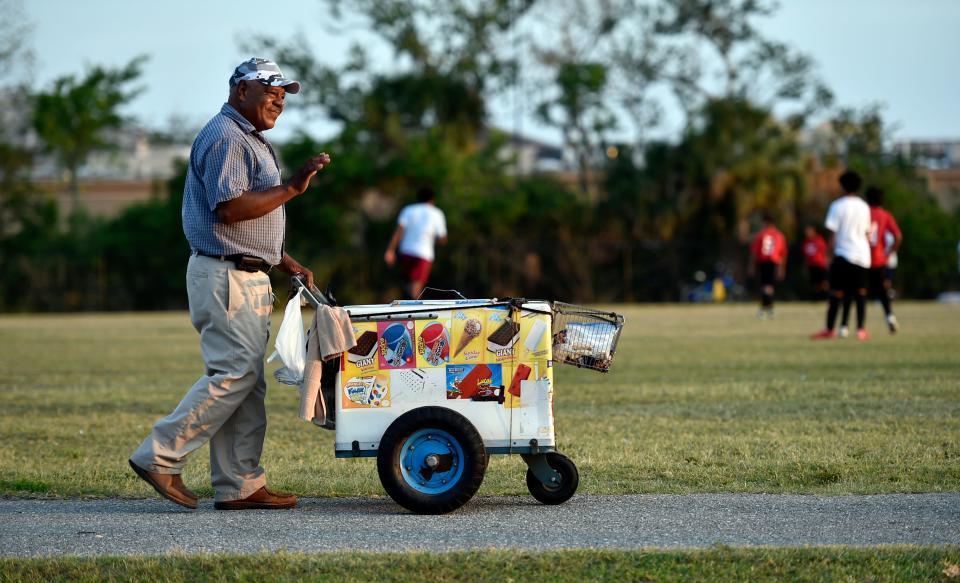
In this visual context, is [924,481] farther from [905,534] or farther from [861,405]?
[861,405]

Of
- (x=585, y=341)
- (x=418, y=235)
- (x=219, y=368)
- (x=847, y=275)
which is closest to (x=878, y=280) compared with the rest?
(x=847, y=275)

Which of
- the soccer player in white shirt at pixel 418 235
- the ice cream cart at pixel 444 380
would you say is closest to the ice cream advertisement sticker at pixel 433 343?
the ice cream cart at pixel 444 380

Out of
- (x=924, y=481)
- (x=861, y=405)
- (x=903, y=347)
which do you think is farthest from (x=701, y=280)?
(x=924, y=481)

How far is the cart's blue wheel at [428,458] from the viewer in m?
6.27

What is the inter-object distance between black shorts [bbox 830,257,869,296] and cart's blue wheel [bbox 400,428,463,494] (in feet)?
40.8

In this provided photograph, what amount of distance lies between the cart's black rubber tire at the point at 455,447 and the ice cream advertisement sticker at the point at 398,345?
0.78ft

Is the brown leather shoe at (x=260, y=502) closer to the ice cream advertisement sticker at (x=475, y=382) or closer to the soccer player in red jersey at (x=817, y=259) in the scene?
the ice cream advertisement sticker at (x=475, y=382)

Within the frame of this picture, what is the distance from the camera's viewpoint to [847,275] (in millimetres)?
17719

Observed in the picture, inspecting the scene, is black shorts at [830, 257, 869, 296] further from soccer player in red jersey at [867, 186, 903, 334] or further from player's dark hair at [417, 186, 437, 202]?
player's dark hair at [417, 186, 437, 202]

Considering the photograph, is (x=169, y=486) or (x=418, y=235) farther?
(x=418, y=235)

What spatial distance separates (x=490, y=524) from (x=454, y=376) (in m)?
0.73

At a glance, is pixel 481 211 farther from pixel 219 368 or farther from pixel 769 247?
pixel 219 368

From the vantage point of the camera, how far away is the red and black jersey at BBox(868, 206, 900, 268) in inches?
721

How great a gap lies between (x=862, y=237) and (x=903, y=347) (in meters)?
1.72
